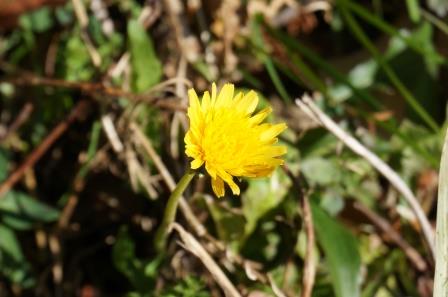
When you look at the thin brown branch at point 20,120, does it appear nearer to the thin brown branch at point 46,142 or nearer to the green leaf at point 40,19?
the thin brown branch at point 46,142

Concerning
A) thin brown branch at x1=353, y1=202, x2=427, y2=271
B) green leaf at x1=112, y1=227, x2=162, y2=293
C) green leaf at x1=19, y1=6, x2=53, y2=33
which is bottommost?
thin brown branch at x1=353, y1=202, x2=427, y2=271

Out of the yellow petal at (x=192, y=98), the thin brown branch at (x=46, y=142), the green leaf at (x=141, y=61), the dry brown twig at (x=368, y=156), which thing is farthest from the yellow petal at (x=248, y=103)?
the thin brown branch at (x=46, y=142)

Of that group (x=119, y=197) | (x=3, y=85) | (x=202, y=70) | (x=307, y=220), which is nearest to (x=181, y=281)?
(x=307, y=220)

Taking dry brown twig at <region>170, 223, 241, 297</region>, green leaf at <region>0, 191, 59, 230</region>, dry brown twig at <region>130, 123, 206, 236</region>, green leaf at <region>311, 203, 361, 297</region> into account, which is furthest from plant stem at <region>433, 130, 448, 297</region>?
green leaf at <region>0, 191, 59, 230</region>

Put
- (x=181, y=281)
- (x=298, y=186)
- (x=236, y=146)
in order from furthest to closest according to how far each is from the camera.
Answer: (x=298, y=186), (x=181, y=281), (x=236, y=146)

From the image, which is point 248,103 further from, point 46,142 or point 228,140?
point 46,142

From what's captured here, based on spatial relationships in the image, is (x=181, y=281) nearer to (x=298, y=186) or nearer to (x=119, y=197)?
(x=298, y=186)

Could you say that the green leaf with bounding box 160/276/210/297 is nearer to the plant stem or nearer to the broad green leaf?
the broad green leaf
